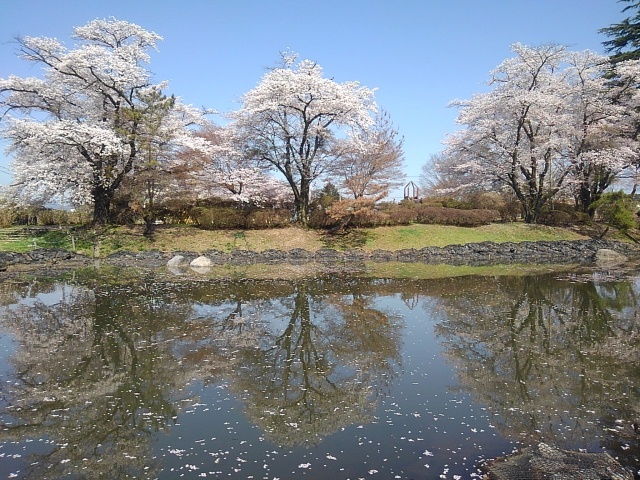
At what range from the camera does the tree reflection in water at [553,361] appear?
5.08 m

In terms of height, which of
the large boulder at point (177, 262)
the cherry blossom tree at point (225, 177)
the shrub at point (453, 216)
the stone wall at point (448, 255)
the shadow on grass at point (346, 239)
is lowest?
the large boulder at point (177, 262)

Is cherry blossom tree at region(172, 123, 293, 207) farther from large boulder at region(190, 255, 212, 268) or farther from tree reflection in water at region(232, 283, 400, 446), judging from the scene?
tree reflection in water at region(232, 283, 400, 446)

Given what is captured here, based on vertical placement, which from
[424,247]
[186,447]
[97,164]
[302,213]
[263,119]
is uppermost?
[263,119]

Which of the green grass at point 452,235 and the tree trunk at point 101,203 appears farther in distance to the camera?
the green grass at point 452,235

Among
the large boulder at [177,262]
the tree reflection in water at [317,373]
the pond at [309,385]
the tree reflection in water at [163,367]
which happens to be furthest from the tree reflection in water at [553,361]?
the large boulder at [177,262]

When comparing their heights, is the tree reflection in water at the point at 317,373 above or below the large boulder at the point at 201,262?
below

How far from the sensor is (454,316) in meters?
10.5

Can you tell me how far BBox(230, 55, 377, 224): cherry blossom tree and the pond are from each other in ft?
47.1

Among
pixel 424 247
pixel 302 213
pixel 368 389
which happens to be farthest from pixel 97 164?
pixel 368 389

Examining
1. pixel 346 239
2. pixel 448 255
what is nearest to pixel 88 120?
pixel 346 239

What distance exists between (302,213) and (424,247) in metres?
7.04

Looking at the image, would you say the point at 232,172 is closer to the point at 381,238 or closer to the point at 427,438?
the point at 381,238

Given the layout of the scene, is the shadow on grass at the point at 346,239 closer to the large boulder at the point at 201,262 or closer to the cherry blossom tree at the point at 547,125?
the large boulder at the point at 201,262

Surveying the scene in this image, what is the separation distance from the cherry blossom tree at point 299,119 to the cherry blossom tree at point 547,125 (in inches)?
296
